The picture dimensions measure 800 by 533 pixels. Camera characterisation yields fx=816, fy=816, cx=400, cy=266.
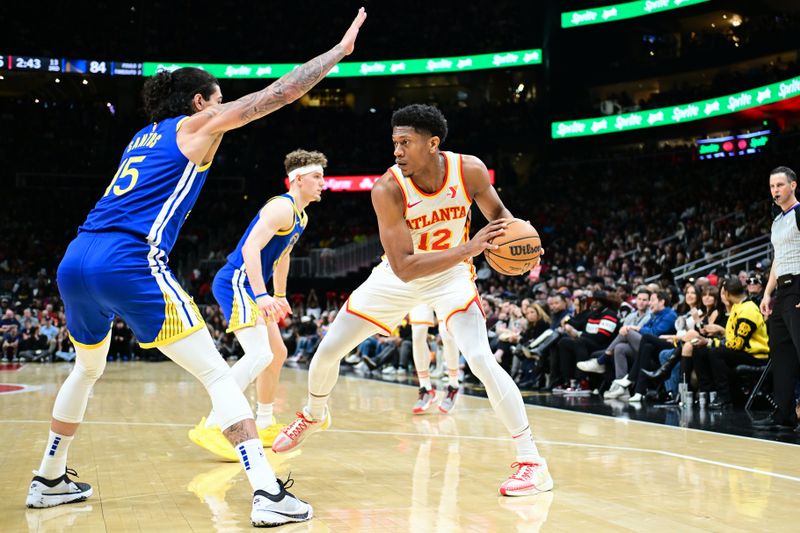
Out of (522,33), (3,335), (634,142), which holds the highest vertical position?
(522,33)

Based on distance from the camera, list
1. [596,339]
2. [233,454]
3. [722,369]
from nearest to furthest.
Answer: [233,454]
[722,369]
[596,339]

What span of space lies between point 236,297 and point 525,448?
8.14ft

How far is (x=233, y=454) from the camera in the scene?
5.20 meters

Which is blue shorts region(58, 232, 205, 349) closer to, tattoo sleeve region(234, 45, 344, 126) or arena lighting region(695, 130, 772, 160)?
tattoo sleeve region(234, 45, 344, 126)

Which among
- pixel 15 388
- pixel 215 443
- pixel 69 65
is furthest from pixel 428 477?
pixel 69 65

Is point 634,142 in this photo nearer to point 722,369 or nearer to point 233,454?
point 722,369

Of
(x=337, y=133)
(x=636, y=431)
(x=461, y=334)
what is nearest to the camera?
(x=461, y=334)

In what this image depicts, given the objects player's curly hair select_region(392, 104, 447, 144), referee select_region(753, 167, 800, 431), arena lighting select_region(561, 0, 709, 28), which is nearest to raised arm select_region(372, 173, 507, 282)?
player's curly hair select_region(392, 104, 447, 144)

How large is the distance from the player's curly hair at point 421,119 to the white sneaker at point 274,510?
2031mm

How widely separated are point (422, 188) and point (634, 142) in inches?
1018

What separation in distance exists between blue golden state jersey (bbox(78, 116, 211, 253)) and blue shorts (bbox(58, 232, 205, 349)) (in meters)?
0.06

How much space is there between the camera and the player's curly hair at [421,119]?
440 cm

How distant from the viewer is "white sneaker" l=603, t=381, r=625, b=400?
933 centimetres

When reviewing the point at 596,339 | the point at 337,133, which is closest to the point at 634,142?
the point at 337,133
